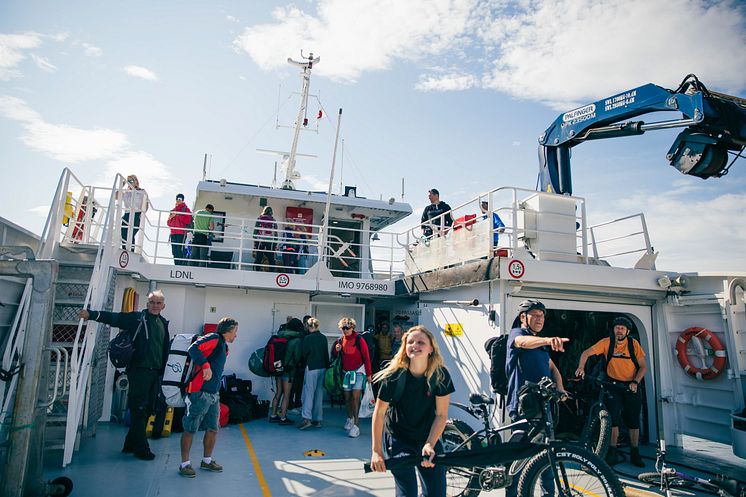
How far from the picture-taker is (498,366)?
5.23 metres

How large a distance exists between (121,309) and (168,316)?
54.4 inches

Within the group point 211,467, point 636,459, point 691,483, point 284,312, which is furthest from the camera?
point 284,312

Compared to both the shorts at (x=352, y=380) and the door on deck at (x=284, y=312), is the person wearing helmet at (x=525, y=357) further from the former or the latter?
the door on deck at (x=284, y=312)

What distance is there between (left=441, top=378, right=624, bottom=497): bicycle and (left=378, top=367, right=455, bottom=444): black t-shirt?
0.58m

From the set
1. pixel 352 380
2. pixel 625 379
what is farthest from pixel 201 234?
pixel 625 379

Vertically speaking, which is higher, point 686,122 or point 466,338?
point 686,122

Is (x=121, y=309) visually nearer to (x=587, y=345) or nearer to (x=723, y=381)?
(x=587, y=345)

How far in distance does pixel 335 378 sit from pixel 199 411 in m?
3.53

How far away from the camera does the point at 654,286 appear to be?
784 cm

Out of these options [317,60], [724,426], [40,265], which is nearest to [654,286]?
[724,426]

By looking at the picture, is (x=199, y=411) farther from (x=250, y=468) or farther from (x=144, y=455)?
(x=144, y=455)

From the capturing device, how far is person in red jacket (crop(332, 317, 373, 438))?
840 cm

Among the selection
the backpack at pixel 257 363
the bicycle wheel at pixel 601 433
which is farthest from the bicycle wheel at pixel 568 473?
the backpack at pixel 257 363

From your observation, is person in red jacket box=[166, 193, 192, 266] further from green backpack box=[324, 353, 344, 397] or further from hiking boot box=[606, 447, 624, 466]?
hiking boot box=[606, 447, 624, 466]
